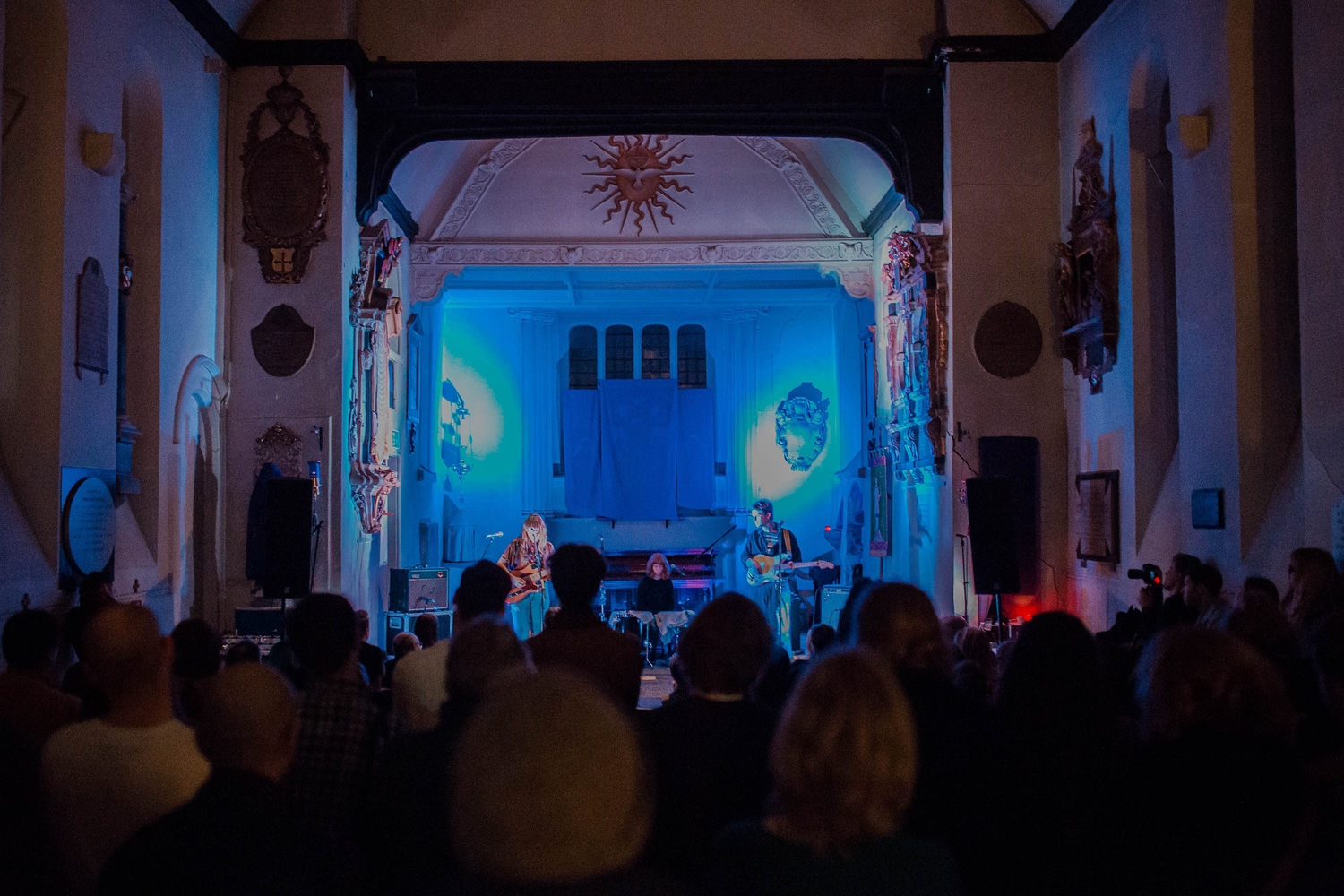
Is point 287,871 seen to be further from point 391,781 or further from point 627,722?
point 627,722

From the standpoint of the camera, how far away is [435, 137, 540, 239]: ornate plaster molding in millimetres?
14547

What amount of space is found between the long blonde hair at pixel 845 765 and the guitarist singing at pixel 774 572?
Answer: 12183 millimetres

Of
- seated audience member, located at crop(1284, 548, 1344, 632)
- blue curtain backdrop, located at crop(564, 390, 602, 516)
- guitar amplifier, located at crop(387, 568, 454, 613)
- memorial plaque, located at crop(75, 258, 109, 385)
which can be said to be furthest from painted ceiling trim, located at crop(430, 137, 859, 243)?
seated audience member, located at crop(1284, 548, 1344, 632)

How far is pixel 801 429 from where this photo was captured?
18312mm

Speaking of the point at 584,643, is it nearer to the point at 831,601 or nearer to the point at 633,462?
the point at 831,601

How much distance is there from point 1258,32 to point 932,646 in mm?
6130

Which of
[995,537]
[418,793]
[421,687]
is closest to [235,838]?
[418,793]

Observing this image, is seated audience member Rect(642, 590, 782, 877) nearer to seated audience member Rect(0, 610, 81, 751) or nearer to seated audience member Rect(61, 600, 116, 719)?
seated audience member Rect(61, 600, 116, 719)

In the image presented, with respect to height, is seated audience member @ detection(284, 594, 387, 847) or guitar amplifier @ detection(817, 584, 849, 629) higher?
seated audience member @ detection(284, 594, 387, 847)

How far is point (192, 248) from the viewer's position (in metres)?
9.84

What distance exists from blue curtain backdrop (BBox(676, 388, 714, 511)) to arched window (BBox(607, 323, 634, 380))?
1.08m

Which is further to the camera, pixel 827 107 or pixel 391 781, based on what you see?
pixel 827 107

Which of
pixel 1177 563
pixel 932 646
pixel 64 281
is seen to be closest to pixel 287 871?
pixel 932 646

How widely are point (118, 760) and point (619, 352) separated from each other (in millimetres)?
16598
